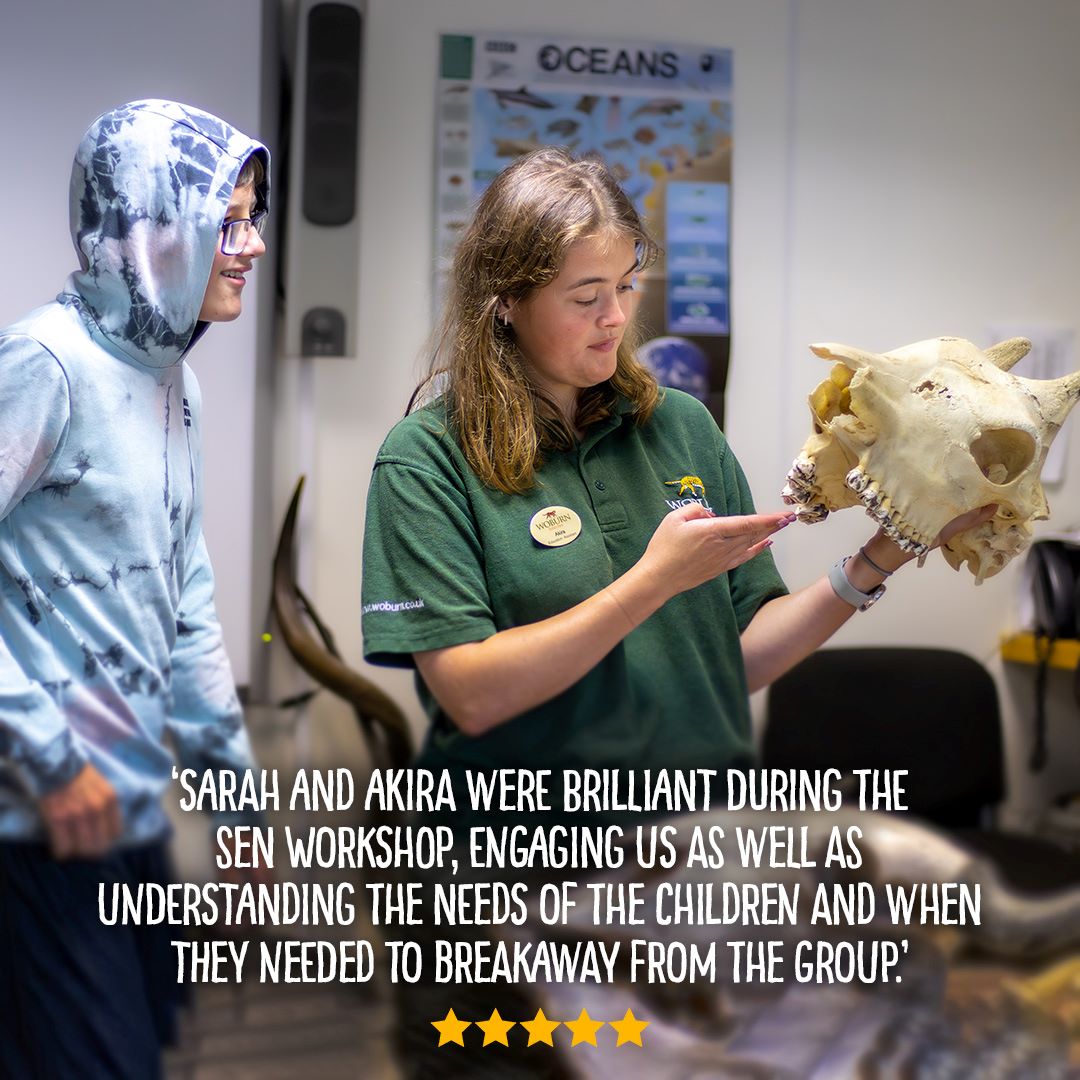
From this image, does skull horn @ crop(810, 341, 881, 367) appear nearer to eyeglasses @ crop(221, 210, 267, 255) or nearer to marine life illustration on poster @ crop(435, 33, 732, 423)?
eyeglasses @ crop(221, 210, 267, 255)

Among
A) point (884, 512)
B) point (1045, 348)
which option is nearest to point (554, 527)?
point (884, 512)

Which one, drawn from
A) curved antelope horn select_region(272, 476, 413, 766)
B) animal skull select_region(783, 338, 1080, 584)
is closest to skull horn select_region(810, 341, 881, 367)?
animal skull select_region(783, 338, 1080, 584)

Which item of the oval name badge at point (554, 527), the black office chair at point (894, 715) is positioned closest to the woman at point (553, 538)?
the oval name badge at point (554, 527)

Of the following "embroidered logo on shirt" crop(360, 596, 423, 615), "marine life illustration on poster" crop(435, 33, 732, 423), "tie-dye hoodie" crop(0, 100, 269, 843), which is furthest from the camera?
A: "marine life illustration on poster" crop(435, 33, 732, 423)

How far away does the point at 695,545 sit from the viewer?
786mm

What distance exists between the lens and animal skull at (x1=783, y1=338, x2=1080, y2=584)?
0.82 metres

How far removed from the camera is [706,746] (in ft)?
2.89

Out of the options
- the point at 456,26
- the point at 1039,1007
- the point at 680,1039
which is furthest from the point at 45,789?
the point at 456,26

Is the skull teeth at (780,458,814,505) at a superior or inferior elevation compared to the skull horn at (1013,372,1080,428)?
inferior

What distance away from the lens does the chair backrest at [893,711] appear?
1.78m

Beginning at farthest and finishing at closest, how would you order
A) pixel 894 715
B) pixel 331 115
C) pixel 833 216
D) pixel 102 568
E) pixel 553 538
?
pixel 833 216 → pixel 894 715 → pixel 331 115 → pixel 553 538 → pixel 102 568

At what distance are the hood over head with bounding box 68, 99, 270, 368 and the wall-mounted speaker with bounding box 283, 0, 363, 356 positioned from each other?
115cm

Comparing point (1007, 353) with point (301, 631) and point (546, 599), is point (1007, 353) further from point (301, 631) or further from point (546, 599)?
point (301, 631)

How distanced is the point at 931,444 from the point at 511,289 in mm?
324
